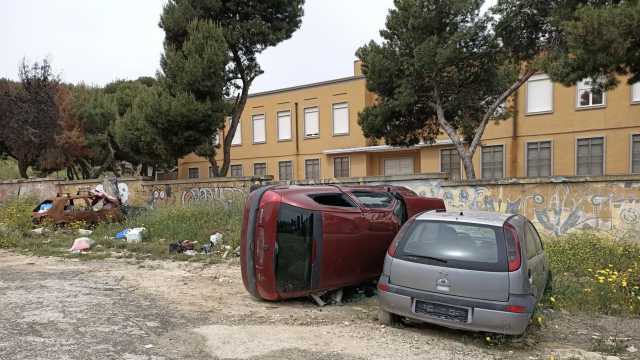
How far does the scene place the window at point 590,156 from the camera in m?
20.5

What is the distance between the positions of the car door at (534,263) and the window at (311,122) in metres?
22.4

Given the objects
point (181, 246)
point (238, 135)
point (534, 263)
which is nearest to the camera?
point (534, 263)

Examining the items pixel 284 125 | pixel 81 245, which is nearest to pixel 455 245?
pixel 81 245

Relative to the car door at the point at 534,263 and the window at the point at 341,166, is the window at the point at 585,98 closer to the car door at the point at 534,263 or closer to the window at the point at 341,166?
the window at the point at 341,166

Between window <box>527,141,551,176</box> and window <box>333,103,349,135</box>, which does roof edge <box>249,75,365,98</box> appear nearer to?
window <box>333,103,349,135</box>

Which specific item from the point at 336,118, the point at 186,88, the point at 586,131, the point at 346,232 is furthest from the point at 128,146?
the point at 586,131

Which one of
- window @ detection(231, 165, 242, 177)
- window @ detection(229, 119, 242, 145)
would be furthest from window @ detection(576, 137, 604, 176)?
window @ detection(231, 165, 242, 177)

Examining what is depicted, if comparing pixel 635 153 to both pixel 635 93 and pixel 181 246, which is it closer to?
pixel 635 93

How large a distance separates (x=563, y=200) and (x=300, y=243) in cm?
736

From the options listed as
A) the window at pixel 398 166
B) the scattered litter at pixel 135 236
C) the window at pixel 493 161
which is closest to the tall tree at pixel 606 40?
the scattered litter at pixel 135 236

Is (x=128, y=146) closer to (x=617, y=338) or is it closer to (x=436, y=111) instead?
(x=436, y=111)

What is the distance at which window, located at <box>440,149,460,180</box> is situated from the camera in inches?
925

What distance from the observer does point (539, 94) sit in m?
21.7

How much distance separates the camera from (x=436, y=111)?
15.9 metres
